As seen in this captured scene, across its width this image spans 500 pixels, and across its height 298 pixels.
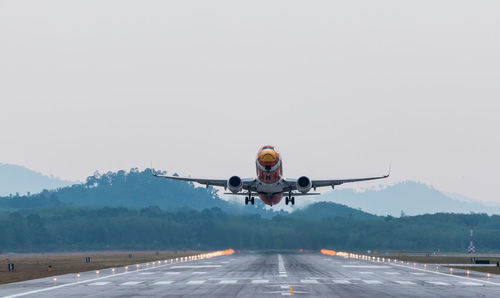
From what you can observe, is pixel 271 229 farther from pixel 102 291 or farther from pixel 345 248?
pixel 102 291

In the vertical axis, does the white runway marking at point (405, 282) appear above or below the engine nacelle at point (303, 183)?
below

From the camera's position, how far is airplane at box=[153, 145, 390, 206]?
66875mm

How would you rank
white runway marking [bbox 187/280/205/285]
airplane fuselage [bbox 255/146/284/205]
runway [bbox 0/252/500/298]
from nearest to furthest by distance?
runway [bbox 0/252/500/298], white runway marking [bbox 187/280/205/285], airplane fuselage [bbox 255/146/284/205]

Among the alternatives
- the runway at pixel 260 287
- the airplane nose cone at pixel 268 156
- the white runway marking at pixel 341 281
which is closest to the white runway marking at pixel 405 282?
the runway at pixel 260 287

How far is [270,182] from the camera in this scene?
70188mm

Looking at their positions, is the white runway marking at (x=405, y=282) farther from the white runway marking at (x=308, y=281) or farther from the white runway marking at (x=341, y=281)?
the white runway marking at (x=308, y=281)

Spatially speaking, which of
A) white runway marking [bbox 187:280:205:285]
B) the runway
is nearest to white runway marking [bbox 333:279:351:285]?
the runway

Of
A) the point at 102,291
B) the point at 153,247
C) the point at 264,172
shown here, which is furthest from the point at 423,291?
the point at 153,247

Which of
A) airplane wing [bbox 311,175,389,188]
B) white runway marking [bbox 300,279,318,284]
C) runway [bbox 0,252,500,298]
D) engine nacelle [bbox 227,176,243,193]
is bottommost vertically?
runway [bbox 0,252,500,298]

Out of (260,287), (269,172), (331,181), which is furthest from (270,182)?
Result: (260,287)

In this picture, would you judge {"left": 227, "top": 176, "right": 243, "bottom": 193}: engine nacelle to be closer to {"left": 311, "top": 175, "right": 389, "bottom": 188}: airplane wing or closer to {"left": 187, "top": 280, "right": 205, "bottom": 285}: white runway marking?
{"left": 311, "top": 175, "right": 389, "bottom": 188}: airplane wing

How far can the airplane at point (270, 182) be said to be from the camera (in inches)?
2633

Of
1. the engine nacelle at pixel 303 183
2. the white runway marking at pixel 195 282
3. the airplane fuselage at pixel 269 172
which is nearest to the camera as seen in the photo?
the white runway marking at pixel 195 282

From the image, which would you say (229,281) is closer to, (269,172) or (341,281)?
(341,281)
